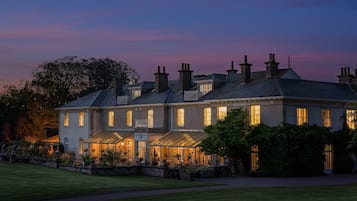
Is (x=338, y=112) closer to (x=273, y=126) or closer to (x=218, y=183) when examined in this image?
(x=273, y=126)

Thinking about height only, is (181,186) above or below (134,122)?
below

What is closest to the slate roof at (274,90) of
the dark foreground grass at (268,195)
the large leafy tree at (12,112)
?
the dark foreground grass at (268,195)

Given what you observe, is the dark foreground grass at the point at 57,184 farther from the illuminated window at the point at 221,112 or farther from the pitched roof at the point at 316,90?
the pitched roof at the point at 316,90

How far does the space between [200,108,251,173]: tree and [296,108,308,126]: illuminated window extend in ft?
11.3

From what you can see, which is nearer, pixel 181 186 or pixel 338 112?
pixel 181 186

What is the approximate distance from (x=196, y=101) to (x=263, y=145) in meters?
8.99

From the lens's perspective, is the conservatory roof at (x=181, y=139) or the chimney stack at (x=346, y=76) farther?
the chimney stack at (x=346, y=76)

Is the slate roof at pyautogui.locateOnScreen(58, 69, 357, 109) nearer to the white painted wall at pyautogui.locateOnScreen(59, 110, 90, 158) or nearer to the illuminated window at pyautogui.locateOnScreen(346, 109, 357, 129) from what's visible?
the illuminated window at pyautogui.locateOnScreen(346, 109, 357, 129)

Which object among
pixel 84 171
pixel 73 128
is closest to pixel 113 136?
pixel 73 128

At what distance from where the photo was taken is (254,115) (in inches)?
1624

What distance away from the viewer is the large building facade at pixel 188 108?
41156 mm

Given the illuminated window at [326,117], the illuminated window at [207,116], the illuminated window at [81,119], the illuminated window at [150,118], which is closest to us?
the illuminated window at [326,117]

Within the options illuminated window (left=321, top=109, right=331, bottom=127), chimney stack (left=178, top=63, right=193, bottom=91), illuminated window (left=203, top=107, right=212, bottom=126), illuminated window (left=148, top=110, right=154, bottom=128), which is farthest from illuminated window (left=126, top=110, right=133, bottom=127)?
illuminated window (left=321, top=109, right=331, bottom=127)

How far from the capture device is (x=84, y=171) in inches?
1506
